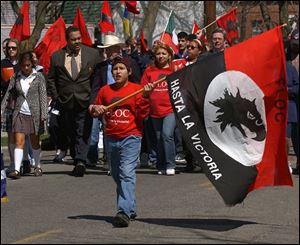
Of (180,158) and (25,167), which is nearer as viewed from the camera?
(25,167)

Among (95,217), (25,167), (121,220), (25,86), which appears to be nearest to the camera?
(121,220)

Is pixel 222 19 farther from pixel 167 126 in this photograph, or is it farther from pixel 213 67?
pixel 213 67

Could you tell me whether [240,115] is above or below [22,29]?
below

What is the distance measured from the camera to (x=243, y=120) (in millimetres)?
9242

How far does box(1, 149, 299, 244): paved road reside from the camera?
9352 mm

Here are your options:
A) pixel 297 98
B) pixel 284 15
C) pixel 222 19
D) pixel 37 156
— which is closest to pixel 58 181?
pixel 37 156

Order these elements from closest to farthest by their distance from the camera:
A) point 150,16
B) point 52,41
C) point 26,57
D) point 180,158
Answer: point 26,57 → point 180,158 → point 52,41 → point 150,16

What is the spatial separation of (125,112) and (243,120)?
1483 mm

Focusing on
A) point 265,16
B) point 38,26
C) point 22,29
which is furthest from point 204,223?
point 265,16

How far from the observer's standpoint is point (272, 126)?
30.0ft

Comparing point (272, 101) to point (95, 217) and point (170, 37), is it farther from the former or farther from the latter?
point (170, 37)

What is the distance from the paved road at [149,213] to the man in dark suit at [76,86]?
0.52m

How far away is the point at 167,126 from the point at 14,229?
4.58 meters

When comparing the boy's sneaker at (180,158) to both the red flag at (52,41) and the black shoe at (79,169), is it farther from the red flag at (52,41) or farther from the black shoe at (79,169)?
the red flag at (52,41)
